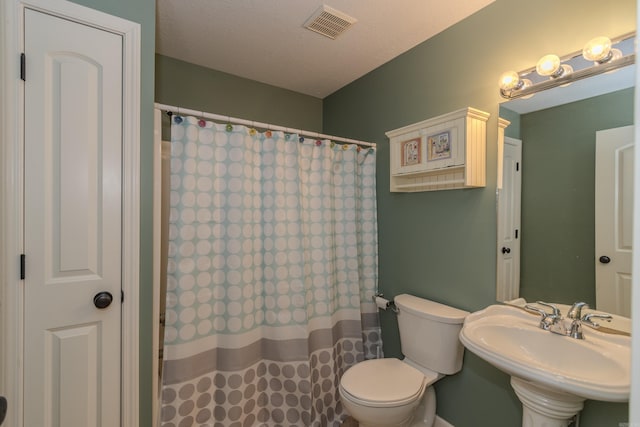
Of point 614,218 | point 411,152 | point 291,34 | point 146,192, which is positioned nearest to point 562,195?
point 614,218

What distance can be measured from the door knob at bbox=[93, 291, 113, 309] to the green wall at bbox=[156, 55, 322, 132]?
1.45 meters

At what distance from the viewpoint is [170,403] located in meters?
1.43

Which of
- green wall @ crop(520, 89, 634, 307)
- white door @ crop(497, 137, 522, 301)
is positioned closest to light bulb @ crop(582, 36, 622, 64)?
green wall @ crop(520, 89, 634, 307)

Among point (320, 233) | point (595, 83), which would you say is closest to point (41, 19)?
point (320, 233)

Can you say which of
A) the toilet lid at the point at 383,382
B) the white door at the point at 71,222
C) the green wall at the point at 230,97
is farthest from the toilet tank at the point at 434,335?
the green wall at the point at 230,97

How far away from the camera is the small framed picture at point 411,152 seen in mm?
1765

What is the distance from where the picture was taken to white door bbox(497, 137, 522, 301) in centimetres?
145

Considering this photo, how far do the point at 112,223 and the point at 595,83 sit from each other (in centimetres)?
216

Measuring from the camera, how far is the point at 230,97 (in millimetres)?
2328

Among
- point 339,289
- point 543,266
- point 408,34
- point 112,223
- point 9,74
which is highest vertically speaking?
point 408,34

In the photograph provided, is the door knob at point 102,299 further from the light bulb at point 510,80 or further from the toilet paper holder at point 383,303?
the light bulb at point 510,80

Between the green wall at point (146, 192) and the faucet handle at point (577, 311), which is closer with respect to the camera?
the faucet handle at point (577, 311)

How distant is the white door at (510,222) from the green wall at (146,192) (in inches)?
68.9

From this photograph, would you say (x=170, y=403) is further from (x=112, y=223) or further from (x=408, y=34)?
(x=408, y=34)
